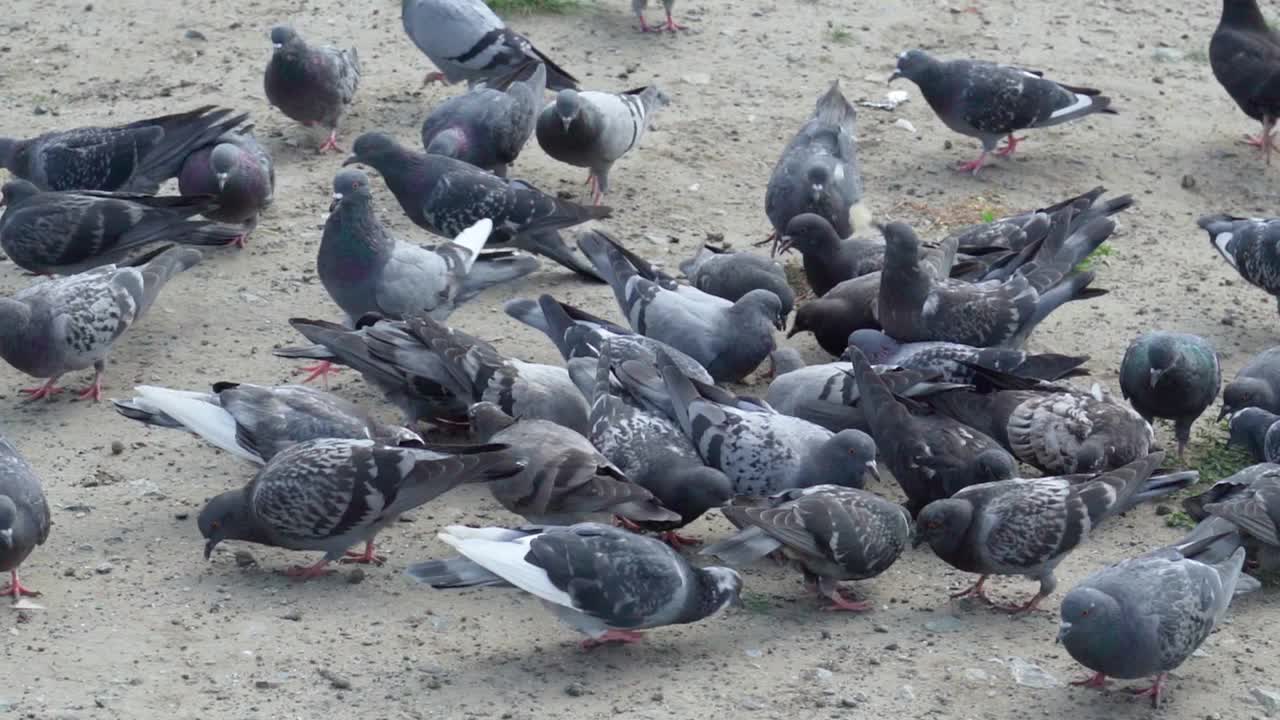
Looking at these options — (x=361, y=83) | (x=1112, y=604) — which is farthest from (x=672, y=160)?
(x=1112, y=604)

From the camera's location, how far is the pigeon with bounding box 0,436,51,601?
6879mm

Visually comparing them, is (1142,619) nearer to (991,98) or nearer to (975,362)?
(975,362)

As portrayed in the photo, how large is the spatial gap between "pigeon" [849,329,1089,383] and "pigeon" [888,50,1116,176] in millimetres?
3025

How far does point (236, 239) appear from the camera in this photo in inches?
406

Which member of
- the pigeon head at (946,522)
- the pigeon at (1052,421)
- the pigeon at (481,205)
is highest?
the pigeon head at (946,522)

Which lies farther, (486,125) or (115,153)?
(486,125)

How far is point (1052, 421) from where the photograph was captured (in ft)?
26.9

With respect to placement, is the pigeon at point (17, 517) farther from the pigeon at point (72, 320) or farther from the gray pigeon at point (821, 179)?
the gray pigeon at point (821, 179)

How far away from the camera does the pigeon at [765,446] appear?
25.5ft

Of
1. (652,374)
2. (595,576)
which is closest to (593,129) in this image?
(652,374)

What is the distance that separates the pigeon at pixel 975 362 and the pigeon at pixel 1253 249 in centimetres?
161

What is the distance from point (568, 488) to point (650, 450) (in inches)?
21.9

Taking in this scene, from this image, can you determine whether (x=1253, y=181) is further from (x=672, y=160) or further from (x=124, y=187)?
(x=124, y=187)

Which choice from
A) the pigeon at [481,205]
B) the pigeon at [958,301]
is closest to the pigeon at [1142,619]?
the pigeon at [958,301]
